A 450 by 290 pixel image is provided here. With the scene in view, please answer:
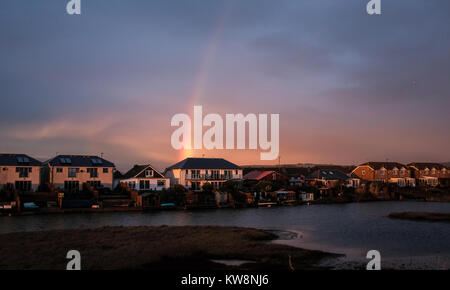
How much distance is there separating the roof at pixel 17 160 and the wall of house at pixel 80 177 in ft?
9.33

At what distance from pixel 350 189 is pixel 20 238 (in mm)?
72993

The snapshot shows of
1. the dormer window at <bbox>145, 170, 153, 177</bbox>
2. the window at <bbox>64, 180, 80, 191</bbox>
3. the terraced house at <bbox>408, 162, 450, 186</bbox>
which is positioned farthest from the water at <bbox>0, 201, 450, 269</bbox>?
the terraced house at <bbox>408, 162, 450, 186</bbox>

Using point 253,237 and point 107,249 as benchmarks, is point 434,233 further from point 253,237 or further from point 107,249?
point 107,249

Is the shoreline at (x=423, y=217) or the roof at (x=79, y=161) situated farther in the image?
the roof at (x=79, y=161)

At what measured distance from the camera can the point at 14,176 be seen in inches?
2386

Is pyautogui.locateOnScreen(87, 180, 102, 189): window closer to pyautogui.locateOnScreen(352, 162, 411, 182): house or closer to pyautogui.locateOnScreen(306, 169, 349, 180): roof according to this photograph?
pyautogui.locateOnScreen(306, 169, 349, 180): roof

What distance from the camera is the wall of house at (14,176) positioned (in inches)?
2356

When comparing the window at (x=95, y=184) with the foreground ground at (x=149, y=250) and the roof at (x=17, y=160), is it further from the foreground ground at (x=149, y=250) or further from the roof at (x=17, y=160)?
the foreground ground at (x=149, y=250)

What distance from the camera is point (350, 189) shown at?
8906 centimetres

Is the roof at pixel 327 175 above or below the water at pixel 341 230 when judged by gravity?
above

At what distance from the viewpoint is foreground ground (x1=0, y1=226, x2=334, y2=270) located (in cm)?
2094

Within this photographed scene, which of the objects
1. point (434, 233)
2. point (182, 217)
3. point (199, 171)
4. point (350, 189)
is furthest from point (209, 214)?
point (350, 189)

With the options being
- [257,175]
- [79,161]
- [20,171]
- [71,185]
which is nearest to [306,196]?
[257,175]

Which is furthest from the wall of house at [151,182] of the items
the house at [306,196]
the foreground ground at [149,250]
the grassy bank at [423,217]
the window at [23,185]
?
the grassy bank at [423,217]
